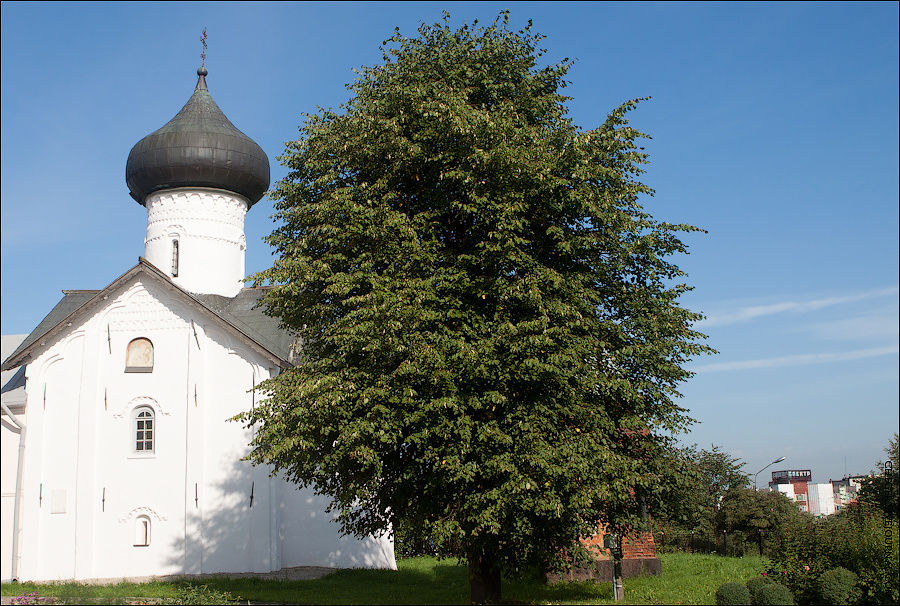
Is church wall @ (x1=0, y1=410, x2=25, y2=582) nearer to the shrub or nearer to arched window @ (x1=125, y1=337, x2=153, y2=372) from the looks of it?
the shrub

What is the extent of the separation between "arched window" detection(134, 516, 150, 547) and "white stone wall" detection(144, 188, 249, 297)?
777 cm

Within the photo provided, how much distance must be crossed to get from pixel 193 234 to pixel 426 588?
13661 mm

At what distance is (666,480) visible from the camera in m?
13.5

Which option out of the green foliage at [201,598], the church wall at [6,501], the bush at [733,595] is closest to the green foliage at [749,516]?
the bush at [733,595]

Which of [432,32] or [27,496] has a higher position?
[432,32]

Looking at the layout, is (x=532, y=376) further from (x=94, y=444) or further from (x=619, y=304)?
(x=94, y=444)

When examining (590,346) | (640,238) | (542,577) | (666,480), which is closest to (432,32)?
(640,238)

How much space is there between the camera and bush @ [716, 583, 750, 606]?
1260 centimetres

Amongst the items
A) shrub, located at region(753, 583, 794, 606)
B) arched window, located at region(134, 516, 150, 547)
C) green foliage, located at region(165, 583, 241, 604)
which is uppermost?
arched window, located at region(134, 516, 150, 547)

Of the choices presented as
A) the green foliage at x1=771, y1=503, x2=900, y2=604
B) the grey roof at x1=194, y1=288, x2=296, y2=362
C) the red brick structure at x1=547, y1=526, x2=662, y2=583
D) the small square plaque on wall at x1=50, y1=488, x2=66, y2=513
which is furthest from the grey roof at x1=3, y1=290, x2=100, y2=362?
the green foliage at x1=771, y1=503, x2=900, y2=604

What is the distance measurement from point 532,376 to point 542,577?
7.86 metres

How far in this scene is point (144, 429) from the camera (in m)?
20.5

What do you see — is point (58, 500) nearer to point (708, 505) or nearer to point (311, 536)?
point (311, 536)

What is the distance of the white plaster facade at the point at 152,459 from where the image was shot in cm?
1939
